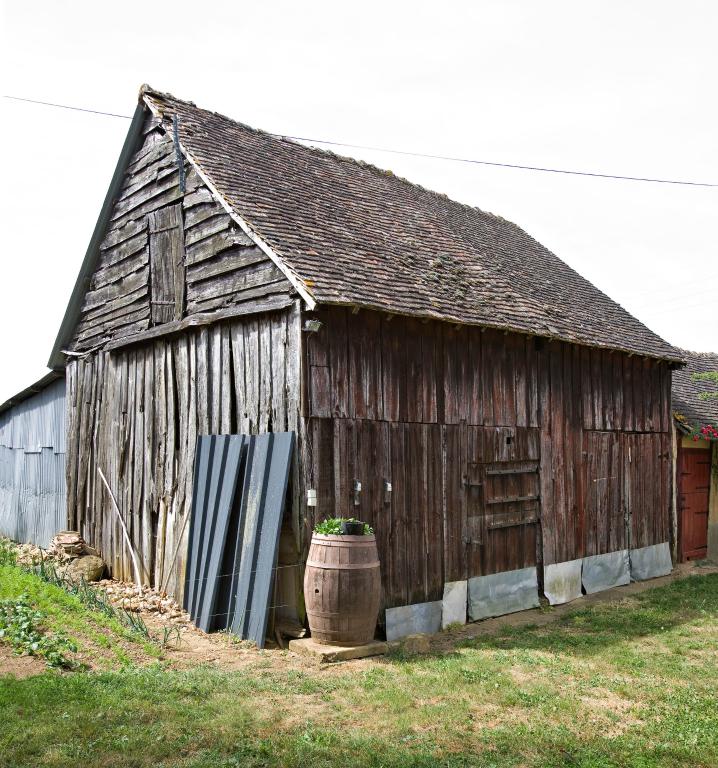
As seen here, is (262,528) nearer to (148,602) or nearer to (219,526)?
(219,526)

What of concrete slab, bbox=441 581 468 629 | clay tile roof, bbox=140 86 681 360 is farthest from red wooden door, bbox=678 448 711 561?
concrete slab, bbox=441 581 468 629

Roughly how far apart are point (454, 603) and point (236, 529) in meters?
3.01

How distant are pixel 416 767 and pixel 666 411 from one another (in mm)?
11509

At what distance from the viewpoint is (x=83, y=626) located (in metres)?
8.09

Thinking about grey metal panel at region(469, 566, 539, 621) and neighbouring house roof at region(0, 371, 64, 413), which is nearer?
grey metal panel at region(469, 566, 539, 621)

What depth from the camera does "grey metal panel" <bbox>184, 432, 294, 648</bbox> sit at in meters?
8.72

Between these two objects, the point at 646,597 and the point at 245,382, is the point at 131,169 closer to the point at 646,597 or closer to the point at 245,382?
the point at 245,382

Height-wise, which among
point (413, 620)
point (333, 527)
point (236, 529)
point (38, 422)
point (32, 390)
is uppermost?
point (32, 390)

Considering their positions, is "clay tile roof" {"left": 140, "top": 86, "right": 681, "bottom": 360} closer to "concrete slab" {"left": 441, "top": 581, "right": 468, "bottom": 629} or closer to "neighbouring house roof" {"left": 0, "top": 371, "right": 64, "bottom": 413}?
"concrete slab" {"left": 441, "top": 581, "right": 468, "bottom": 629}

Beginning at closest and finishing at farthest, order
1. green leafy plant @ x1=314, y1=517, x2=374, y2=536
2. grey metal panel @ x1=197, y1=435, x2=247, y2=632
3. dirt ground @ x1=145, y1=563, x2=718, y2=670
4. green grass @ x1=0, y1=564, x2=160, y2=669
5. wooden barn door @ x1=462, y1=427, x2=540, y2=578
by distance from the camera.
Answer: green grass @ x1=0, y1=564, x2=160, y2=669 → dirt ground @ x1=145, y1=563, x2=718, y2=670 → green leafy plant @ x1=314, y1=517, x2=374, y2=536 → grey metal panel @ x1=197, y1=435, x2=247, y2=632 → wooden barn door @ x1=462, y1=427, x2=540, y2=578

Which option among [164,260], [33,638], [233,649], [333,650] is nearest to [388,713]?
[333,650]

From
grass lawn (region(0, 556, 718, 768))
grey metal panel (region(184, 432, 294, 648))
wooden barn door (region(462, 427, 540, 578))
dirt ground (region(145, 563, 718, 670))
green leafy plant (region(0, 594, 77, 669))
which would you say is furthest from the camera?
wooden barn door (region(462, 427, 540, 578))

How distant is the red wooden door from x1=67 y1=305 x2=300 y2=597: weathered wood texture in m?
10.3

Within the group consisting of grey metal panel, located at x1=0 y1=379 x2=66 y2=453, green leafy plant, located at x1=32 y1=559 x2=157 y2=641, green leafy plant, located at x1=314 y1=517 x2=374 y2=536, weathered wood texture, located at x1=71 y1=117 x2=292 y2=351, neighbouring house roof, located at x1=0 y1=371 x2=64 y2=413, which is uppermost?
weathered wood texture, located at x1=71 y1=117 x2=292 y2=351
